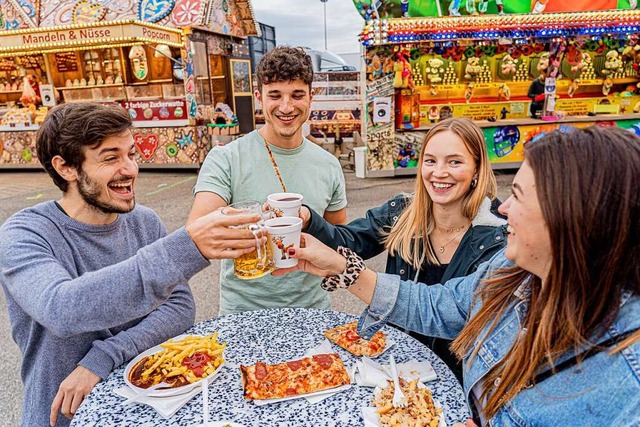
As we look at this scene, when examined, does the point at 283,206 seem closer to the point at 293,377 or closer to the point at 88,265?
the point at 293,377

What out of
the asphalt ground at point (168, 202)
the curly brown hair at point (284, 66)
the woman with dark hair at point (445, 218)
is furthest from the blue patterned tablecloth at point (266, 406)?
the asphalt ground at point (168, 202)

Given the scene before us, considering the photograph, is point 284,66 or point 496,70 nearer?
point 284,66

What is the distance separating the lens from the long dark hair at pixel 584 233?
101 centimetres

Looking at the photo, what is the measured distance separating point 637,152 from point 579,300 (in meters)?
0.39

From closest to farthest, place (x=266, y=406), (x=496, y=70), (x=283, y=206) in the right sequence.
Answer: (x=266, y=406), (x=283, y=206), (x=496, y=70)

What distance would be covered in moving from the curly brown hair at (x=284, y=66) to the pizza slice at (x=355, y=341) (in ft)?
4.54

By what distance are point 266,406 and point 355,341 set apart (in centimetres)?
48

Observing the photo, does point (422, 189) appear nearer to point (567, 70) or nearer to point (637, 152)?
point (637, 152)

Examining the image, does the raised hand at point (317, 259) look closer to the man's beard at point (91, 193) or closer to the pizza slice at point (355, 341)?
the pizza slice at point (355, 341)

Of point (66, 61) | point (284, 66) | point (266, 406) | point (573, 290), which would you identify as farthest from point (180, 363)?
point (66, 61)

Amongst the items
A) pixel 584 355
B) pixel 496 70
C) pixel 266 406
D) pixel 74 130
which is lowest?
pixel 266 406

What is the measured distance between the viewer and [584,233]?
1.03 metres

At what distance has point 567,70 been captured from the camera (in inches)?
391

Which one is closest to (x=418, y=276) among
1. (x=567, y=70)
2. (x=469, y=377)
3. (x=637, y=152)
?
(x=469, y=377)
